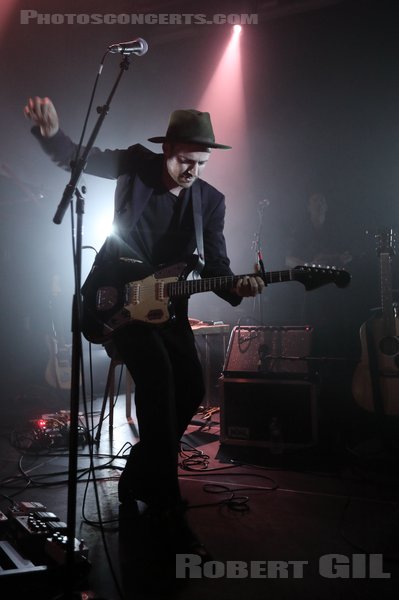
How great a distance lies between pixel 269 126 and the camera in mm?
7465

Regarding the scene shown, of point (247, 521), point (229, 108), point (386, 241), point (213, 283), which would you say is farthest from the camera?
point (229, 108)

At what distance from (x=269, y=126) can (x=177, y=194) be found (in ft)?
17.6

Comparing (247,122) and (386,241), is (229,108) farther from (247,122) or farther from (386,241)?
(386,241)

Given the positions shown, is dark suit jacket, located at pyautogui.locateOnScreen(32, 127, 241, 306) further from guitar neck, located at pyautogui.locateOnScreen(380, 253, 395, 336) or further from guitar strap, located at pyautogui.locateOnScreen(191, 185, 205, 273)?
guitar neck, located at pyautogui.locateOnScreen(380, 253, 395, 336)

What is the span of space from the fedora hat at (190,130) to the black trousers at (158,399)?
986 mm

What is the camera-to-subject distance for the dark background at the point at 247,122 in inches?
247

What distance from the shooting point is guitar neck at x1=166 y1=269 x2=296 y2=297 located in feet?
7.97

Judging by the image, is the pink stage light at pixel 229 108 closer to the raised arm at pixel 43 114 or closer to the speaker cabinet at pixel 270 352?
the speaker cabinet at pixel 270 352

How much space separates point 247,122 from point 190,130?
18.0 ft

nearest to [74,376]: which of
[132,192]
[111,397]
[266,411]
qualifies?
[132,192]

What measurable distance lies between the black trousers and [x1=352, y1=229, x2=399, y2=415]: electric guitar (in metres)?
1.67

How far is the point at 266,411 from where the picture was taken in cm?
367

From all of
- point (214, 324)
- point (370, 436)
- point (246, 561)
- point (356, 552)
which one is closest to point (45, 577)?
point (246, 561)

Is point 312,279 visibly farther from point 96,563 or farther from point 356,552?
point 96,563
